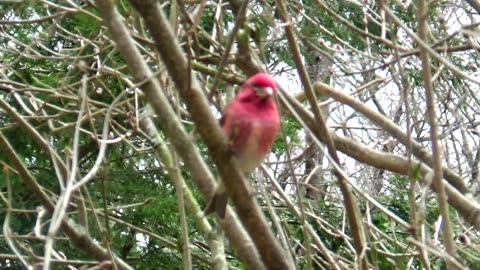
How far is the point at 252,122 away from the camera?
3188 millimetres

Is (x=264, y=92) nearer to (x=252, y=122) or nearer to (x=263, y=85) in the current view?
(x=263, y=85)

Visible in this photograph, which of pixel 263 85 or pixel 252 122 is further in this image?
pixel 252 122

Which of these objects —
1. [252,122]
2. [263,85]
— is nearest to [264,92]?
[263,85]

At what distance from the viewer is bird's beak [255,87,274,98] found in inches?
120

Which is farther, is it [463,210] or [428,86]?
[463,210]

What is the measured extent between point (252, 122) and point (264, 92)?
0.14m

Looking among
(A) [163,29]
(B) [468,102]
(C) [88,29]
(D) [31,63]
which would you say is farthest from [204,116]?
(B) [468,102]

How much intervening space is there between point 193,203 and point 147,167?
3.59m

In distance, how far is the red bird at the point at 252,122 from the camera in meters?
3.07

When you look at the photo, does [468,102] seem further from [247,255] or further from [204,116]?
[204,116]

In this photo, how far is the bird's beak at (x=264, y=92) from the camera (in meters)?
3.06

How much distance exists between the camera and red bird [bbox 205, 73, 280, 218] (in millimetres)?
3070

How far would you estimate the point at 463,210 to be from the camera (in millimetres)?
3260

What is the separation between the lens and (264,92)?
10.2 ft
